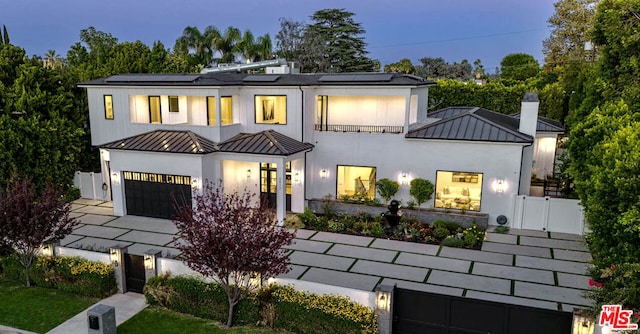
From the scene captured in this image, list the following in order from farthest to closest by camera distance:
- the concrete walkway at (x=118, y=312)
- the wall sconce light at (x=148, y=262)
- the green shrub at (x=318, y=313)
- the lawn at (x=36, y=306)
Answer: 1. the wall sconce light at (x=148, y=262)
2. the lawn at (x=36, y=306)
3. the concrete walkway at (x=118, y=312)
4. the green shrub at (x=318, y=313)

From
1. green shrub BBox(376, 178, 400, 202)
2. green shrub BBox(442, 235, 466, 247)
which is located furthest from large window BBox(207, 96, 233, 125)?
green shrub BBox(442, 235, 466, 247)

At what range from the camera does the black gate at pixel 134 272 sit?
13.2 meters

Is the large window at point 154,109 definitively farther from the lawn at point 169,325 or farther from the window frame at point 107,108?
the lawn at point 169,325

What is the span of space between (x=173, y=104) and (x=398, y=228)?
1246cm

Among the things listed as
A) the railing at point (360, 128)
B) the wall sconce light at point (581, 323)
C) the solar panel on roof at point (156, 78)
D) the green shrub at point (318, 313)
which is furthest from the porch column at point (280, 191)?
the wall sconce light at point (581, 323)

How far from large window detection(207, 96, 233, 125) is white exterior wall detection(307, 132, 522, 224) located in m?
4.33

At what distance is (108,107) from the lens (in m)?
22.4

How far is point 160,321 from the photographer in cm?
1177

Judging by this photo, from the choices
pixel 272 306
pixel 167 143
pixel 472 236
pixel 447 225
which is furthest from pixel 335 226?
pixel 167 143

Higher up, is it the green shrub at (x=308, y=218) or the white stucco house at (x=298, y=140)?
the white stucco house at (x=298, y=140)

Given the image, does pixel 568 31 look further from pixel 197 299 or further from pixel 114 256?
pixel 114 256

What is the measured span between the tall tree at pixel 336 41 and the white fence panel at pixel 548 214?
35.8 metres

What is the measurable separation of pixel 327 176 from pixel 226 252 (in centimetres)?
1107

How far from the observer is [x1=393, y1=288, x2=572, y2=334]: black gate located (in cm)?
973
